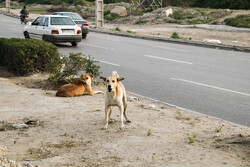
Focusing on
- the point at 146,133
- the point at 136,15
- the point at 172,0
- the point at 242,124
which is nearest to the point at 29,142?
the point at 146,133

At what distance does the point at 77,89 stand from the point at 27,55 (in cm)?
277

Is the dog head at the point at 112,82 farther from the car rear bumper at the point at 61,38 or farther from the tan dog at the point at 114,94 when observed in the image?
the car rear bumper at the point at 61,38

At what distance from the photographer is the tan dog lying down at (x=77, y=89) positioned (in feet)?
32.2

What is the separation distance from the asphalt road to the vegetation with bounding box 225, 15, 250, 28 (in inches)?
677

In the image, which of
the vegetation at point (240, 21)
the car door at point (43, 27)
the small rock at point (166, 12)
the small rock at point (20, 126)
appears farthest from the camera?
the small rock at point (166, 12)

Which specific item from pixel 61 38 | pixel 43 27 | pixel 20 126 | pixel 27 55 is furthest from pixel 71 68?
pixel 43 27

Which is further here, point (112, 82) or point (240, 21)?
point (240, 21)

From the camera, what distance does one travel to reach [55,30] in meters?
21.4

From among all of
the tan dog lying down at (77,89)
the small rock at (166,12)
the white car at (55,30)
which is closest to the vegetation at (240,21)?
the small rock at (166,12)

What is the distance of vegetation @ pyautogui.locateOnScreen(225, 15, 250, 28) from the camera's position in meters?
36.6

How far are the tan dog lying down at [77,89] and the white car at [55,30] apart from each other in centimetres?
1170

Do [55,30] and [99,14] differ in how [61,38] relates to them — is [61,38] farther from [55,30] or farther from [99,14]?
[99,14]

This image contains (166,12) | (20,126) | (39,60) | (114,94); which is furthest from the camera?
(166,12)

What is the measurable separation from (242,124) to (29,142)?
4.19 m
